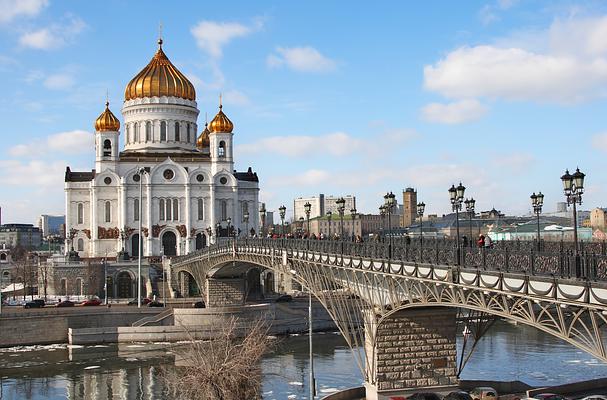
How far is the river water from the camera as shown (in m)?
34.1

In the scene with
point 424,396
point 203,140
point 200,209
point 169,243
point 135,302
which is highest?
point 203,140

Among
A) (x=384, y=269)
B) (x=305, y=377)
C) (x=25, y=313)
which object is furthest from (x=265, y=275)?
(x=384, y=269)

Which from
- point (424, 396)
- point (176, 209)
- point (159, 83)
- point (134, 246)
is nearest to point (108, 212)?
point (134, 246)

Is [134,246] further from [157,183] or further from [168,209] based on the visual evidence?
[157,183]

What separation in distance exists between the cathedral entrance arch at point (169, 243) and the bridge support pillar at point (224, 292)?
60.0 feet

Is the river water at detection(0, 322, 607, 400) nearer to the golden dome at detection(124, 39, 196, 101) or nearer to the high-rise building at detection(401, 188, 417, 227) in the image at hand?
the golden dome at detection(124, 39, 196, 101)

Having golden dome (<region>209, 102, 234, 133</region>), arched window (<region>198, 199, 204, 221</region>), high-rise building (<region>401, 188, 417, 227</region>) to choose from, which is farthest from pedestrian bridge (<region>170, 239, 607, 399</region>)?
high-rise building (<region>401, 188, 417, 227</region>)

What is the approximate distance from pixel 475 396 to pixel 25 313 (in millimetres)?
33439

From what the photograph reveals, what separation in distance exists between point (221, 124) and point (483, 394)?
2243 inches

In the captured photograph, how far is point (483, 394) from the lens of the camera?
25.9 metres

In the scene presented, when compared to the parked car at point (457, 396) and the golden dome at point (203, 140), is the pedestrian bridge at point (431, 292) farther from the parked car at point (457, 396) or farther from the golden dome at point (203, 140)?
the golden dome at point (203, 140)

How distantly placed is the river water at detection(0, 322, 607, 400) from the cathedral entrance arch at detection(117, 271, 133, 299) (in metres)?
18.0

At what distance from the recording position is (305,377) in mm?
36406

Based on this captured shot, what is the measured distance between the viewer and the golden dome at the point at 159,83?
3110 inches
